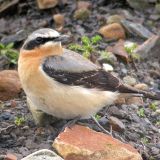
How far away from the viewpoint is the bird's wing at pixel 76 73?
23.8 ft

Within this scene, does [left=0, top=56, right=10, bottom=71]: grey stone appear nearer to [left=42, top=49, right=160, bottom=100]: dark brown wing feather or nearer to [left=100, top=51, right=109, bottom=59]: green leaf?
[left=100, top=51, right=109, bottom=59]: green leaf

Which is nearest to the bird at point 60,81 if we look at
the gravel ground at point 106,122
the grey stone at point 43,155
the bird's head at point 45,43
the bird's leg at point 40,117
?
the bird's head at point 45,43

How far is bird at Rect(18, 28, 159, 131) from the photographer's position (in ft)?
23.3

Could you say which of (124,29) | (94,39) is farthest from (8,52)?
(124,29)

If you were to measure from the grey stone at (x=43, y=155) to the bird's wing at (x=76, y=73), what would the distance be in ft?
3.17

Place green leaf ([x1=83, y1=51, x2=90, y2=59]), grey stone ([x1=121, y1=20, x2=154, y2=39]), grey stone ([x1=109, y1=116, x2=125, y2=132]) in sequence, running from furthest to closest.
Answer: grey stone ([x1=121, y1=20, x2=154, y2=39])
green leaf ([x1=83, y1=51, x2=90, y2=59])
grey stone ([x1=109, y1=116, x2=125, y2=132])

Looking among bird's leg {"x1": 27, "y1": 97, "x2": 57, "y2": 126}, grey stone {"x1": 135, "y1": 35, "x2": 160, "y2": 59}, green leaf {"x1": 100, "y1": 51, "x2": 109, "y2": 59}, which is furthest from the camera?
grey stone {"x1": 135, "y1": 35, "x2": 160, "y2": 59}

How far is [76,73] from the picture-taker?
24.3 ft

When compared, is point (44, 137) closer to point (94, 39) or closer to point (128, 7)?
point (94, 39)

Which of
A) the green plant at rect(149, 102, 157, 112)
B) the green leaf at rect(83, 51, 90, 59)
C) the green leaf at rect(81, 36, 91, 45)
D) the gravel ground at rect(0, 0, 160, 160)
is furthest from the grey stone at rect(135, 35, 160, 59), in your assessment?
the green plant at rect(149, 102, 157, 112)

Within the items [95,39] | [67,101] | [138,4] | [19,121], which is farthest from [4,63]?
[138,4]

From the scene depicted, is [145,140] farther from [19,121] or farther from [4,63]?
[4,63]

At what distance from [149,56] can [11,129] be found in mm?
3209

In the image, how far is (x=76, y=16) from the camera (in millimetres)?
10672
